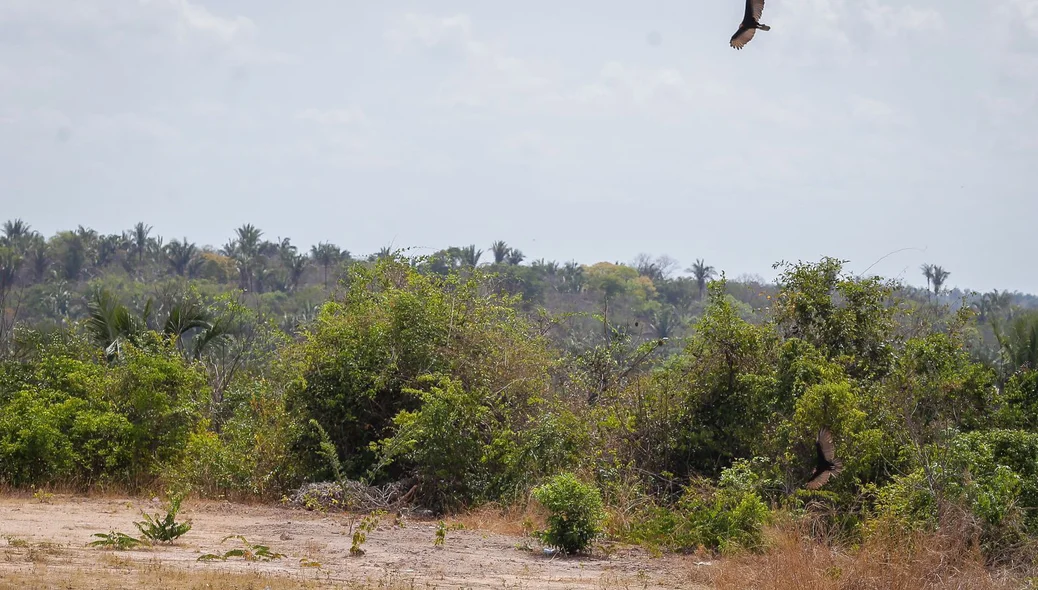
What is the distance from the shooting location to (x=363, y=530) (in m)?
11.5

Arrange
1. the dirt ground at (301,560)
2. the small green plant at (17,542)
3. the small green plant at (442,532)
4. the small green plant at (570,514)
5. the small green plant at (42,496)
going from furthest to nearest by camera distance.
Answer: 1. the small green plant at (42,496)
2. the small green plant at (442,532)
3. the small green plant at (570,514)
4. the small green plant at (17,542)
5. the dirt ground at (301,560)

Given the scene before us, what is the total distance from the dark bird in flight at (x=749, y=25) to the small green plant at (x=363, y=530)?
5632mm

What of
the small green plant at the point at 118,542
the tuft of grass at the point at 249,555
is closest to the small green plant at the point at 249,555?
the tuft of grass at the point at 249,555

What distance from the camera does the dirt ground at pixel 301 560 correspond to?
827cm

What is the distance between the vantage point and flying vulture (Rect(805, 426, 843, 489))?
38.3 ft

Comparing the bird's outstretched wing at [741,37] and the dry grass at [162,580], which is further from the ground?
the bird's outstretched wing at [741,37]

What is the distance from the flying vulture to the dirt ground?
221cm

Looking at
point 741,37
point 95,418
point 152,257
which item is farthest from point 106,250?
point 741,37

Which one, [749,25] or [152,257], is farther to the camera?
[152,257]

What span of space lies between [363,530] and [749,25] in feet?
22.1

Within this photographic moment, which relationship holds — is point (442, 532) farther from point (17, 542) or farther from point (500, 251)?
point (500, 251)

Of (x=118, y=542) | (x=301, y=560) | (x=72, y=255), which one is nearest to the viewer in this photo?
(x=301, y=560)

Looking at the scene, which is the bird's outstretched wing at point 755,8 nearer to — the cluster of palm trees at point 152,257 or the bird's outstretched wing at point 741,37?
the bird's outstretched wing at point 741,37

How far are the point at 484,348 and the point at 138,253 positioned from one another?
7563cm
